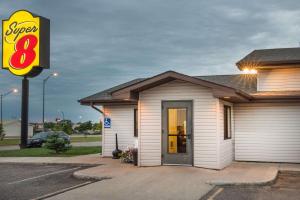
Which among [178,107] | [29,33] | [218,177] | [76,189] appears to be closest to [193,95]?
[178,107]

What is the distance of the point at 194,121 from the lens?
1733cm

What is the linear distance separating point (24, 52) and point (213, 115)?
17030mm

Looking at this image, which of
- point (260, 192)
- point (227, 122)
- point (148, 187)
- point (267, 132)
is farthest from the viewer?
point (267, 132)

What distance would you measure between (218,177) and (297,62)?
811 centimetres

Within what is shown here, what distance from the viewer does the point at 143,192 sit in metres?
12.1

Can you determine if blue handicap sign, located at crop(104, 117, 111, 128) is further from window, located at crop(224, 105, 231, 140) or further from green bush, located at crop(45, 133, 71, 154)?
window, located at crop(224, 105, 231, 140)

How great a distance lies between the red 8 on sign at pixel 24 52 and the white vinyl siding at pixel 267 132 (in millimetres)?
15064

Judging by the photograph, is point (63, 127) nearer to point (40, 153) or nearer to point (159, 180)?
point (40, 153)

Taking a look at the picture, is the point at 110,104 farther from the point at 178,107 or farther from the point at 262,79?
the point at 262,79

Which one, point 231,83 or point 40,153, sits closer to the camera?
point 231,83

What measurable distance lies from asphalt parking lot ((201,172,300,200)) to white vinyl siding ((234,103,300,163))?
554 cm

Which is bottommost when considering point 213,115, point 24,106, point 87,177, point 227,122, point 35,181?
point 35,181

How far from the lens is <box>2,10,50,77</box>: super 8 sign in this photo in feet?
95.2

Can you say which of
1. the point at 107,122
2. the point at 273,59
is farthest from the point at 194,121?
the point at 107,122
